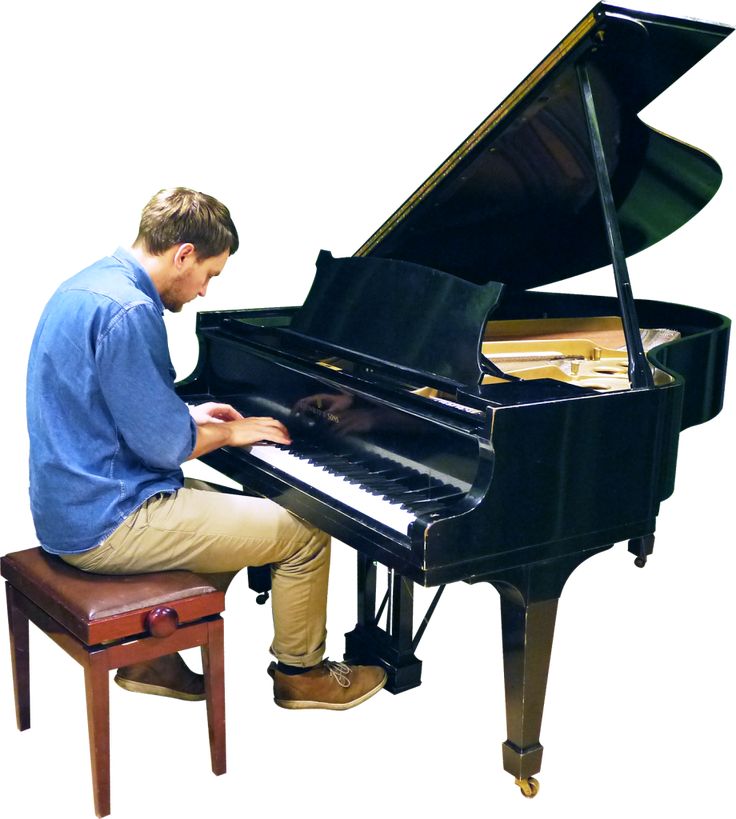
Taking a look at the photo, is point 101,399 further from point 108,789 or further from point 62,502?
point 108,789

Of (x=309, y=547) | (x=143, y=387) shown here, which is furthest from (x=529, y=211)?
(x=143, y=387)

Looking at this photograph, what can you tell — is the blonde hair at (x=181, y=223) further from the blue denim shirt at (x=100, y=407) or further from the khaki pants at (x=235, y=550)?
the khaki pants at (x=235, y=550)

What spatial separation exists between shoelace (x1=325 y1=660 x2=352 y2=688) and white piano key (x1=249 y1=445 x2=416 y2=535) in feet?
2.81

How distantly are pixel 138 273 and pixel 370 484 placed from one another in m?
1.02

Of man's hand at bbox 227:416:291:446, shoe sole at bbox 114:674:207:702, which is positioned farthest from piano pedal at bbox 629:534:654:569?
shoe sole at bbox 114:674:207:702

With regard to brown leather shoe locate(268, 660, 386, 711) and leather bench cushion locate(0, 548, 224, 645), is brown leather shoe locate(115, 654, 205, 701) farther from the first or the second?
leather bench cushion locate(0, 548, 224, 645)

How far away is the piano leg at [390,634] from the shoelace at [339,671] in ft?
0.65

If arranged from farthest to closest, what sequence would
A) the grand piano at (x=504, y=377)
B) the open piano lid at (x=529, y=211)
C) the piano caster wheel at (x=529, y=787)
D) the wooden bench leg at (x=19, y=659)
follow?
the wooden bench leg at (x=19, y=659)
the piano caster wheel at (x=529, y=787)
the open piano lid at (x=529, y=211)
the grand piano at (x=504, y=377)

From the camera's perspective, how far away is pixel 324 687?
3.98 meters

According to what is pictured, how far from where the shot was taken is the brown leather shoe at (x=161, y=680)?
13.2 ft

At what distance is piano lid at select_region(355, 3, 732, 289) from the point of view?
3.48m

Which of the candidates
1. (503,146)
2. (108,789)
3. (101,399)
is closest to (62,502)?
(101,399)

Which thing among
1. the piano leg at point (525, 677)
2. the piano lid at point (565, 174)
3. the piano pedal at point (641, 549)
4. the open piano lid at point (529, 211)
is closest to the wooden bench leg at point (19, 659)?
the open piano lid at point (529, 211)

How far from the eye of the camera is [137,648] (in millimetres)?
3334
